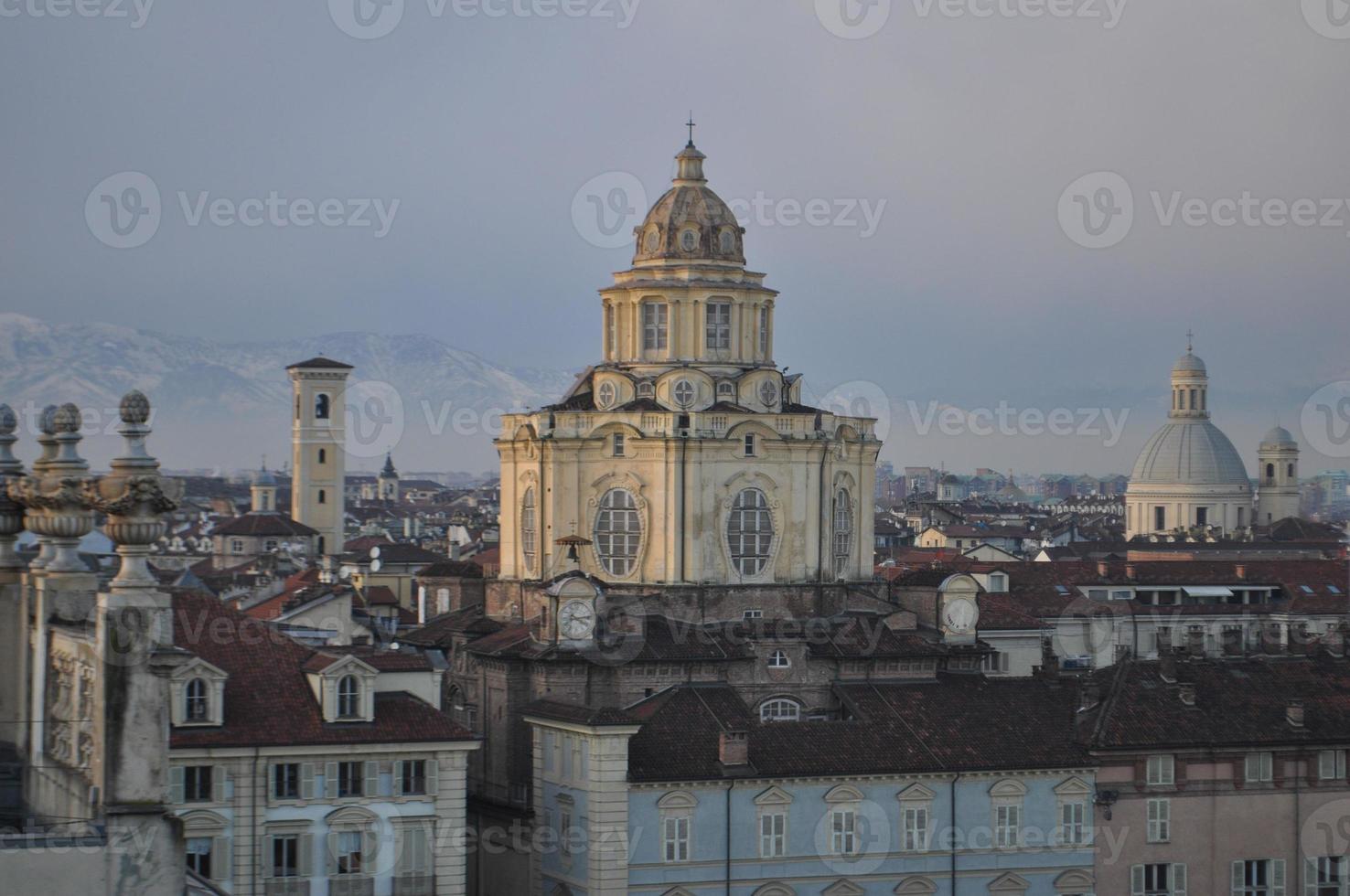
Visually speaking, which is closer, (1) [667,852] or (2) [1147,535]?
(1) [667,852]

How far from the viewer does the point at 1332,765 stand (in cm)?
6969

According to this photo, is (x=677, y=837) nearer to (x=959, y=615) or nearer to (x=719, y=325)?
(x=959, y=615)

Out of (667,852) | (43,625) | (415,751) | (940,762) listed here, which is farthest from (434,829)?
(43,625)

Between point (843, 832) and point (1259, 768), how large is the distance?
12058 mm

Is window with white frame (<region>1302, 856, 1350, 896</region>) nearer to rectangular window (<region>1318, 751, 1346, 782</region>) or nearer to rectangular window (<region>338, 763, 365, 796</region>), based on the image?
rectangular window (<region>1318, 751, 1346, 782</region>)

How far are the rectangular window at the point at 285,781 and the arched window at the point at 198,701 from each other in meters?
1.98

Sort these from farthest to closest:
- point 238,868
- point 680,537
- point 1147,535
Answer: point 1147,535, point 680,537, point 238,868

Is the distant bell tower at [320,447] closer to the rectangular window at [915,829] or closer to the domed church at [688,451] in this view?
the domed church at [688,451]

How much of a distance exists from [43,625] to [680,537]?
48918 mm

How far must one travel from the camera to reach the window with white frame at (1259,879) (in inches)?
2665

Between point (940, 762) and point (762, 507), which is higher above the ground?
point (762, 507)

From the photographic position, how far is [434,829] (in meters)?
58.4

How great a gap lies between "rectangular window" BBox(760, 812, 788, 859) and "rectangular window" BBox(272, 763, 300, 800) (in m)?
12.5

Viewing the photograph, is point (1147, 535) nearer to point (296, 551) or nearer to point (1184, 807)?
point (296, 551)
